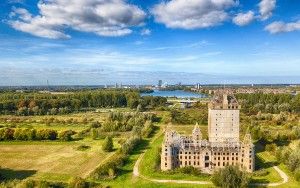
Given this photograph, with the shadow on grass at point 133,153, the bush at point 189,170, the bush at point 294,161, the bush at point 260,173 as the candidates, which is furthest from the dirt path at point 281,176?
the shadow on grass at point 133,153

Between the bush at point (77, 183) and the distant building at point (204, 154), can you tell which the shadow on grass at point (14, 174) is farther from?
the distant building at point (204, 154)

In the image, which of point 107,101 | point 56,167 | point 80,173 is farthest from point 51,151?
point 107,101

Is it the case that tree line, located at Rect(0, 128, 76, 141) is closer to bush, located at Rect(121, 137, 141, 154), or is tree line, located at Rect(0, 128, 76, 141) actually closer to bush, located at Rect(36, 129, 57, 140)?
bush, located at Rect(36, 129, 57, 140)

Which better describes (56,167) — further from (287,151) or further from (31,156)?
(287,151)

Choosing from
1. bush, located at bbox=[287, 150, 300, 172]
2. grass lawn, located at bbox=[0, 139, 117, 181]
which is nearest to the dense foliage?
bush, located at bbox=[287, 150, 300, 172]

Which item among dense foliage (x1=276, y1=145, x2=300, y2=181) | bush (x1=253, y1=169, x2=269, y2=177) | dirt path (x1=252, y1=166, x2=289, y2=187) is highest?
dense foliage (x1=276, y1=145, x2=300, y2=181)

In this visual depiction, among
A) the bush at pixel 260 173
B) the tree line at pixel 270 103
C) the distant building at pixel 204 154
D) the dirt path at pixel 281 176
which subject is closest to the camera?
the dirt path at pixel 281 176

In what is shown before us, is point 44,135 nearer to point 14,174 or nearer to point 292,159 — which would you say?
point 14,174
